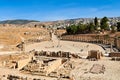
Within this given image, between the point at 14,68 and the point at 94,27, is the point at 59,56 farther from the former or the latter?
the point at 94,27

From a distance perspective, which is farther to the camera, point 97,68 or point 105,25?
point 105,25

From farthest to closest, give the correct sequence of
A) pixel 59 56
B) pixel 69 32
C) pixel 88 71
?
pixel 69 32
pixel 59 56
pixel 88 71

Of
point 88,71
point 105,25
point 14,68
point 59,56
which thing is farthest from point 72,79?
point 105,25

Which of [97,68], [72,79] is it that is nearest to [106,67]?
[97,68]

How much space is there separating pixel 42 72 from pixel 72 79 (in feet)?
12.3

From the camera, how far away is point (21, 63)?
2589cm

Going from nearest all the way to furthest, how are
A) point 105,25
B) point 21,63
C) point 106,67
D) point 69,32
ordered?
point 106,67, point 21,63, point 105,25, point 69,32

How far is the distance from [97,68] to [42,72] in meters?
6.09

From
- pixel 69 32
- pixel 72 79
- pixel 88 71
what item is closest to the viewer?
pixel 72 79

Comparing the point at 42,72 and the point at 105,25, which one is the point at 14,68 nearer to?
the point at 42,72

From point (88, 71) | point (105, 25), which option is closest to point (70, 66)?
point (88, 71)

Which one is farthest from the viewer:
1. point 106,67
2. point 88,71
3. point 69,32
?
point 69,32

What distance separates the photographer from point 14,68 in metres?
24.5

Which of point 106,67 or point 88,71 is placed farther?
point 106,67
